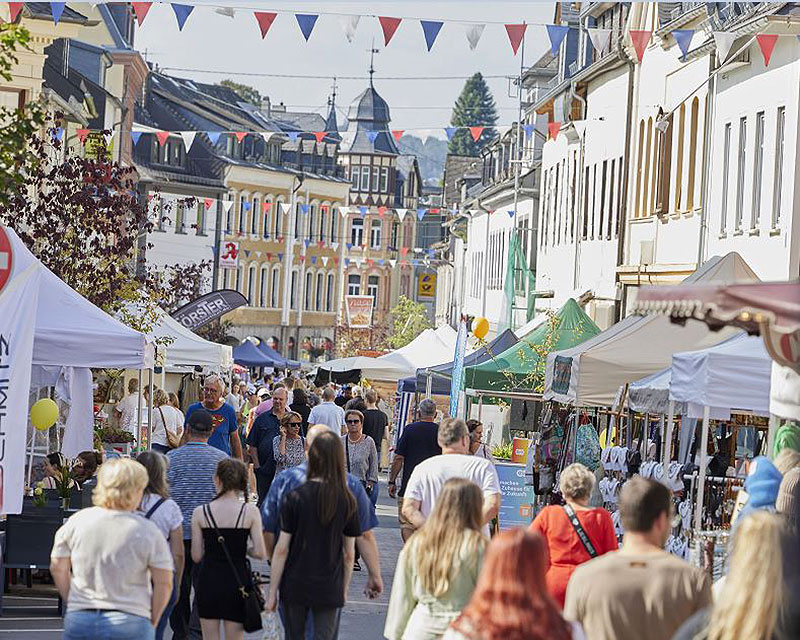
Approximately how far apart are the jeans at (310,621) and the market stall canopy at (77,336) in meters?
6.11

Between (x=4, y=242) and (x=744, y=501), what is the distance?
230 inches

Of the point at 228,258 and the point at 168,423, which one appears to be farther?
the point at 228,258

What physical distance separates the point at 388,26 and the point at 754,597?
45.1 feet

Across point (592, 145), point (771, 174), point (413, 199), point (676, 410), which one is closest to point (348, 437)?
point (676, 410)

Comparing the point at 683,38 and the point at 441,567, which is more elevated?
the point at 683,38

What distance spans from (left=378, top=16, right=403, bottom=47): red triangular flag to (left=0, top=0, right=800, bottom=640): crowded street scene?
0.39ft

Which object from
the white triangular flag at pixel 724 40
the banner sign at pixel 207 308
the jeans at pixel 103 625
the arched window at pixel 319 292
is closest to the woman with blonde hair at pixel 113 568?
the jeans at pixel 103 625

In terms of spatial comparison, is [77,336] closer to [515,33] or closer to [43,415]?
[43,415]

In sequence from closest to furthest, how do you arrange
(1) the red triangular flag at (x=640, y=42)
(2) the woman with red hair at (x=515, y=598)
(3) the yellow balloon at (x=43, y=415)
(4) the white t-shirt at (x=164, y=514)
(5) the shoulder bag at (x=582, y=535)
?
(2) the woman with red hair at (x=515, y=598)
(5) the shoulder bag at (x=582, y=535)
(4) the white t-shirt at (x=164, y=514)
(3) the yellow balloon at (x=43, y=415)
(1) the red triangular flag at (x=640, y=42)

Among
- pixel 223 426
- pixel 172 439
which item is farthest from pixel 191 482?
pixel 172 439

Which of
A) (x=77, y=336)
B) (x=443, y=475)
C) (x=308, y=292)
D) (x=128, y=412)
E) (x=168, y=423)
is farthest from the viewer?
(x=308, y=292)

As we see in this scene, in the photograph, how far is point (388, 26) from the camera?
1861 centimetres

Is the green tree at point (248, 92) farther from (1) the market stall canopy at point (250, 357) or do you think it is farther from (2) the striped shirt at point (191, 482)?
(2) the striped shirt at point (191, 482)

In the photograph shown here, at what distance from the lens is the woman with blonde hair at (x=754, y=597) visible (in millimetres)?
5566
